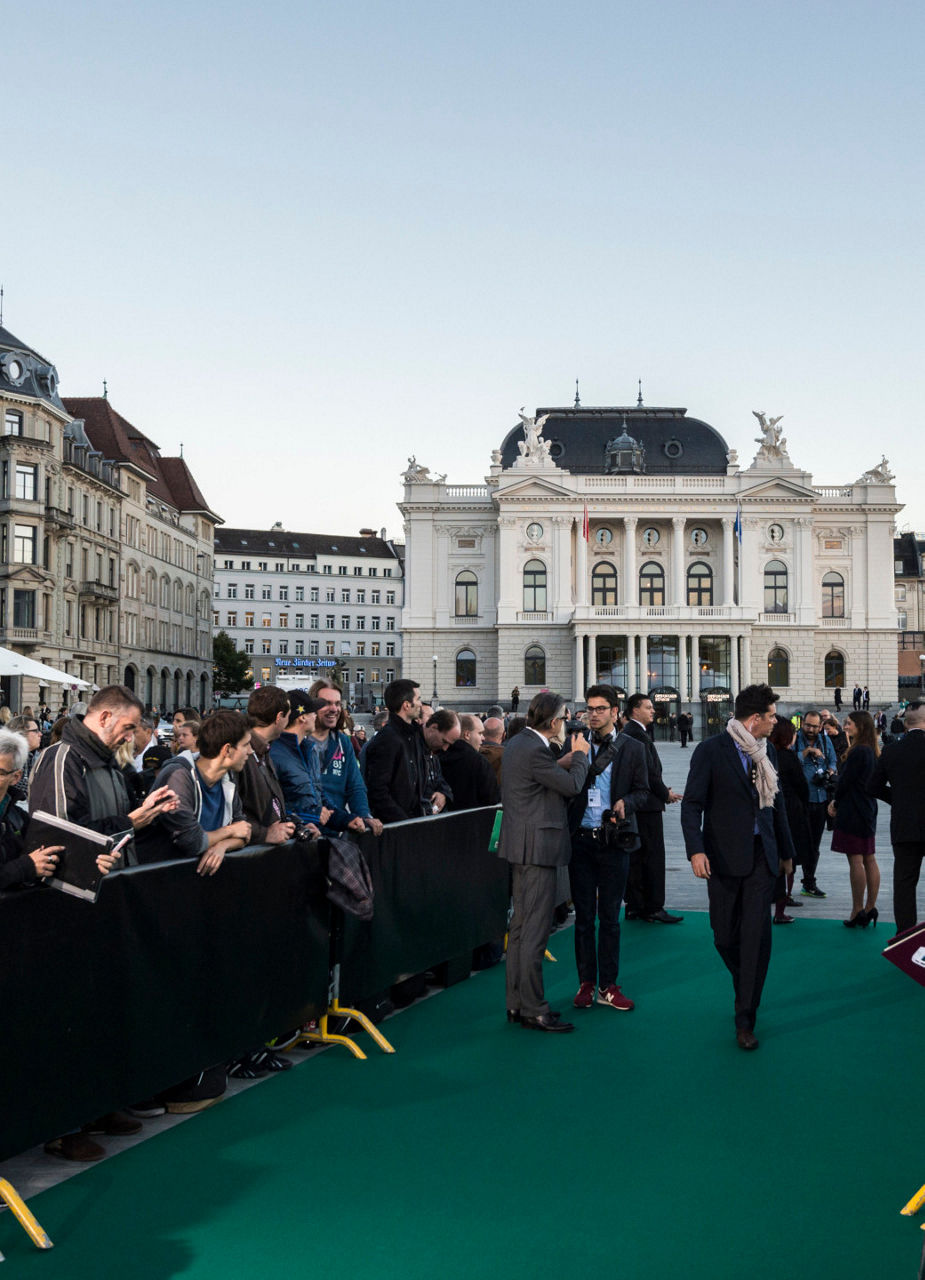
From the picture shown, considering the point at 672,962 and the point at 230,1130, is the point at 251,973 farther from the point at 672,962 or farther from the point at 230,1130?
the point at 672,962

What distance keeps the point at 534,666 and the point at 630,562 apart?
8.34 metres

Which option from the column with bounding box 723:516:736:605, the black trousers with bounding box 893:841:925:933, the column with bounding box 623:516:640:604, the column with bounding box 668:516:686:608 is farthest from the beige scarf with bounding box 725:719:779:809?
the column with bounding box 723:516:736:605

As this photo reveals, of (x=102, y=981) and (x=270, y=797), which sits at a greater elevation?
(x=270, y=797)

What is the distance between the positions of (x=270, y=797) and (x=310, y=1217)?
2.54 m

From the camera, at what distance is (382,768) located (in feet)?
27.5

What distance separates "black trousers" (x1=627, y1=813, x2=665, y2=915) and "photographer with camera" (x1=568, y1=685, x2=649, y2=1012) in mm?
3117

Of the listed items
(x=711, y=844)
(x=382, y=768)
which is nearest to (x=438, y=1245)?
(x=711, y=844)

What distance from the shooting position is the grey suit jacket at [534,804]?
24.1 feet

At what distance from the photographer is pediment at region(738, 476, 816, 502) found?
225 feet

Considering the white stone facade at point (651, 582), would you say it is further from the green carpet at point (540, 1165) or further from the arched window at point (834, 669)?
the green carpet at point (540, 1165)

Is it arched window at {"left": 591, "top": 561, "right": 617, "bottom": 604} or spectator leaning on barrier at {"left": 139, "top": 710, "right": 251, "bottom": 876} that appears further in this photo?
arched window at {"left": 591, "top": 561, "right": 617, "bottom": 604}

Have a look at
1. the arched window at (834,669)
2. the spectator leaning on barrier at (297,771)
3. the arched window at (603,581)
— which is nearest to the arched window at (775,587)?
the arched window at (834,669)

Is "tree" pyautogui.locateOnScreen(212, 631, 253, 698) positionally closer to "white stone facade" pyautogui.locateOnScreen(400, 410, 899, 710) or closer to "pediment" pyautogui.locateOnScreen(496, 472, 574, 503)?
"white stone facade" pyautogui.locateOnScreen(400, 410, 899, 710)

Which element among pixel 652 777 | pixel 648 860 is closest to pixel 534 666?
pixel 648 860
